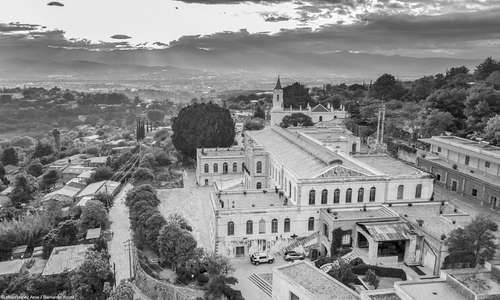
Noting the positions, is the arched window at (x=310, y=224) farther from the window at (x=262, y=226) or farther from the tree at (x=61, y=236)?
the tree at (x=61, y=236)

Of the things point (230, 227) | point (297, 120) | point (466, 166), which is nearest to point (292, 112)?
point (297, 120)

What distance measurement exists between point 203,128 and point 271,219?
74.6 feet

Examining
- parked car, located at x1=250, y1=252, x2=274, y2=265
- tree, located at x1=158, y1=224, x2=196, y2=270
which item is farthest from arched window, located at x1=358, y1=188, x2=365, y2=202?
tree, located at x1=158, y1=224, x2=196, y2=270

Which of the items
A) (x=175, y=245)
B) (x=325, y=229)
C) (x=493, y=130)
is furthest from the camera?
(x=493, y=130)

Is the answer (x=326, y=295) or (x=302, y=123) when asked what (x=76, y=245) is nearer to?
(x=326, y=295)

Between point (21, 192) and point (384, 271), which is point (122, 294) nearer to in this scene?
point (384, 271)

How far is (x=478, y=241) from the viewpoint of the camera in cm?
2203

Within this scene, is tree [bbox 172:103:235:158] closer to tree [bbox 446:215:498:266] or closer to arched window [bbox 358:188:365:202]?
arched window [bbox 358:188:365:202]

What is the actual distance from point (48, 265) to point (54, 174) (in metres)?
24.9

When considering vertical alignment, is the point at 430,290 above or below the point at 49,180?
above

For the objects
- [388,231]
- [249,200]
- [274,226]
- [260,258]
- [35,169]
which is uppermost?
[249,200]

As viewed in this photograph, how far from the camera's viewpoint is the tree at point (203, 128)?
49.6 meters

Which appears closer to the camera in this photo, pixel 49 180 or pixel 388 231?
pixel 388 231

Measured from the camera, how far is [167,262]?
2700 cm
